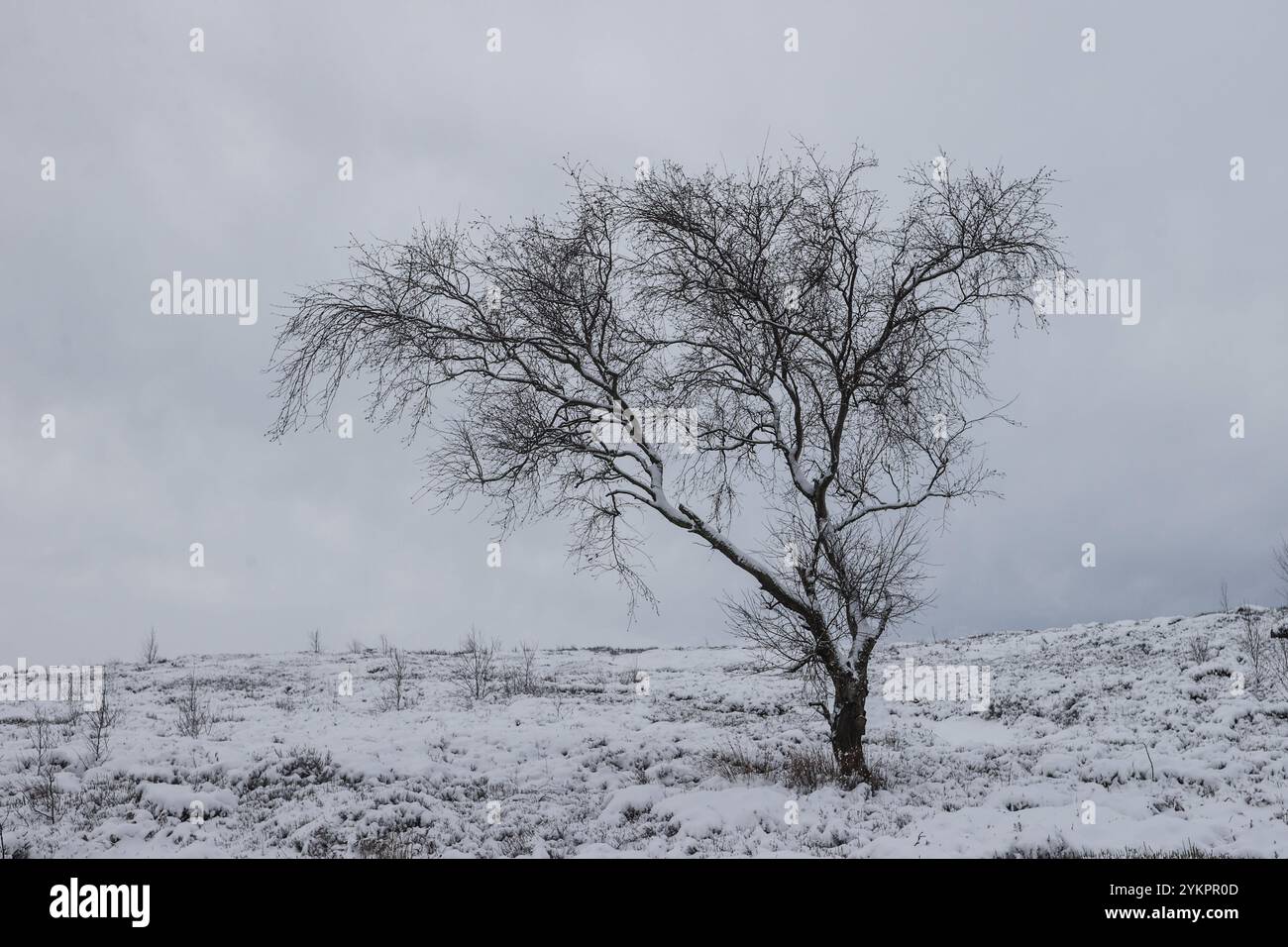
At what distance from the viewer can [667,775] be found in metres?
12.3

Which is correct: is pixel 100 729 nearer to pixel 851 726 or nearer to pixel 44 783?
pixel 44 783

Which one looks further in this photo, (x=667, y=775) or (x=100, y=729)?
(x=100, y=729)

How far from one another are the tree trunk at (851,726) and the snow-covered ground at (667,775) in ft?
1.56

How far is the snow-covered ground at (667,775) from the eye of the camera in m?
9.38

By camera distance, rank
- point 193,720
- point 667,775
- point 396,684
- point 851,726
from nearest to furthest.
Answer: point 851,726 → point 667,775 → point 193,720 → point 396,684

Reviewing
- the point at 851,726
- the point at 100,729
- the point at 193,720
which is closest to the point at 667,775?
the point at 851,726

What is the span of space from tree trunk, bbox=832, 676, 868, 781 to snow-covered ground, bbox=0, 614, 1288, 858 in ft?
1.56

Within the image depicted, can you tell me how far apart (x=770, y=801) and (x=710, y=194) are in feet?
27.8

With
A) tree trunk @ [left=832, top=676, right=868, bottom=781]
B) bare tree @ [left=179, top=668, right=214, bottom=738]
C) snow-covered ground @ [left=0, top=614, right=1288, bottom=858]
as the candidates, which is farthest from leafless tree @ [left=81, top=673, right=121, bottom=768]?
tree trunk @ [left=832, top=676, right=868, bottom=781]

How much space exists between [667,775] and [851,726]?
2905mm

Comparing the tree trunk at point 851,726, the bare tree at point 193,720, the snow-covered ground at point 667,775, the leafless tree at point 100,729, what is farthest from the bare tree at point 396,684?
the tree trunk at point 851,726

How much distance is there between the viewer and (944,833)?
8.89m
